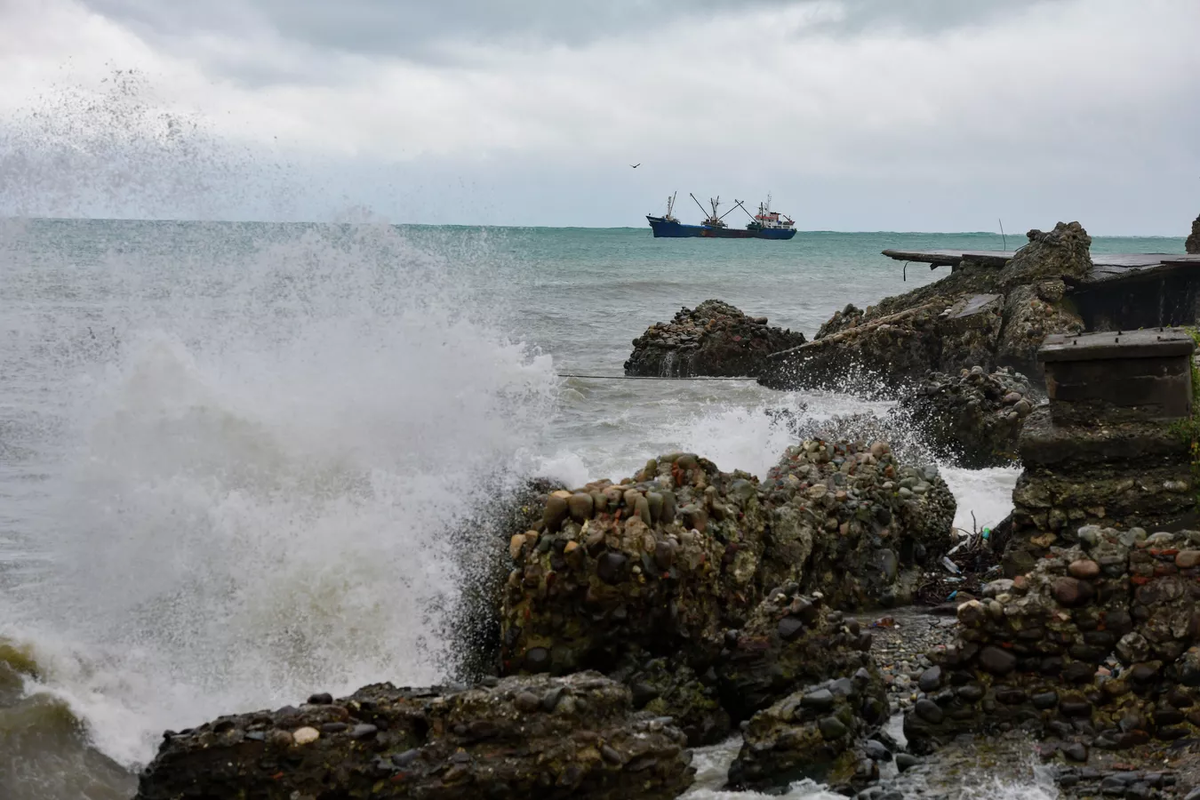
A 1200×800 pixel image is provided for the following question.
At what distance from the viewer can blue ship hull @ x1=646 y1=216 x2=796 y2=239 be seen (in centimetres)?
10338

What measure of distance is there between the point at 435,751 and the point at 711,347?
→ 15.8 metres

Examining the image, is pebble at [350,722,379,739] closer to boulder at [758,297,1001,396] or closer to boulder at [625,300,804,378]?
boulder at [758,297,1001,396]

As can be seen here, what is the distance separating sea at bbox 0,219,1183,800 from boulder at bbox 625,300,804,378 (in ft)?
10.3

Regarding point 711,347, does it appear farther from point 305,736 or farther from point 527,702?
point 305,736

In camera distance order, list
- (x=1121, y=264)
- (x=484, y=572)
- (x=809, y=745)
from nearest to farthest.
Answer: (x=809, y=745)
(x=484, y=572)
(x=1121, y=264)

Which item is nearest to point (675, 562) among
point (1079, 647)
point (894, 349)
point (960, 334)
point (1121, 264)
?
point (1079, 647)

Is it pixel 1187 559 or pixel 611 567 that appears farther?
A: pixel 611 567

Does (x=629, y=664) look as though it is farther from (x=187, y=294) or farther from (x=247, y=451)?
(x=187, y=294)

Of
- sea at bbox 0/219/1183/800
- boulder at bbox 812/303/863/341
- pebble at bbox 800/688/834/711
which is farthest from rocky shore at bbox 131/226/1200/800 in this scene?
boulder at bbox 812/303/863/341

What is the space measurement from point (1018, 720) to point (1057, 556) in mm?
852

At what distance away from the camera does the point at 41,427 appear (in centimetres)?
1354

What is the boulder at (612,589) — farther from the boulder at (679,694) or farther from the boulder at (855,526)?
the boulder at (855,526)

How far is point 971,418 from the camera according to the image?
12.1 meters

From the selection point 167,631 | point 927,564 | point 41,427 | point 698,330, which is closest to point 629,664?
point 167,631
